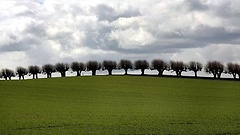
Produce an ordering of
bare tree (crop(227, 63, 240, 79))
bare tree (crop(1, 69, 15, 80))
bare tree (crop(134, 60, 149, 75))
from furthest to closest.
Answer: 1. bare tree (crop(1, 69, 15, 80))
2. bare tree (crop(134, 60, 149, 75))
3. bare tree (crop(227, 63, 240, 79))

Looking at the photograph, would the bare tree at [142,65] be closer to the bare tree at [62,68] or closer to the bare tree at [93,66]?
the bare tree at [93,66]

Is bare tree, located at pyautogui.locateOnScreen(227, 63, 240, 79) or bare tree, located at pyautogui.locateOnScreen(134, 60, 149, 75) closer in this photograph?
bare tree, located at pyautogui.locateOnScreen(227, 63, 240, 79)

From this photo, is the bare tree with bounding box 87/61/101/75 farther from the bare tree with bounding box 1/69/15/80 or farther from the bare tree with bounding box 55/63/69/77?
the bare tree with bounding box 1/69/15/80

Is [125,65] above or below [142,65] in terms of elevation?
above

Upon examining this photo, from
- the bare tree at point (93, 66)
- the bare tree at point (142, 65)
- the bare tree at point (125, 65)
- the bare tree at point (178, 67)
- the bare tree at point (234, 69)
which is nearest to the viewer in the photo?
the bare tree at point (234, 69)

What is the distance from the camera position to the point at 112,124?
120 ft

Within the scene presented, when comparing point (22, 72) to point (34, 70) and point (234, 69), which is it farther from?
point (234, 69)

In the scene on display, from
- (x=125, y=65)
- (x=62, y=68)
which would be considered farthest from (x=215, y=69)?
Answer: (x=62, y=68)

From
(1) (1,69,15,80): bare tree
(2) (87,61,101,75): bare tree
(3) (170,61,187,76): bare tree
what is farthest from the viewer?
(1) (1,69,15,80): bare tree

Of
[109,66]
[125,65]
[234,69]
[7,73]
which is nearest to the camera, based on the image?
[234,69]

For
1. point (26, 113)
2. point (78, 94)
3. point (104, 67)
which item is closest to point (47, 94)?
point (78, 94)

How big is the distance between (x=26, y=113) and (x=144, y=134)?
21.6m

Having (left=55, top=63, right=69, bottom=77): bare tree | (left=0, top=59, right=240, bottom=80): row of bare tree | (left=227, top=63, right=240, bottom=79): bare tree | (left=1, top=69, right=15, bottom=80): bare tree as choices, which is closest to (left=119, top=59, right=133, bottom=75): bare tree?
(left=0, top=59, right=240, bottom=80): row of bare tree

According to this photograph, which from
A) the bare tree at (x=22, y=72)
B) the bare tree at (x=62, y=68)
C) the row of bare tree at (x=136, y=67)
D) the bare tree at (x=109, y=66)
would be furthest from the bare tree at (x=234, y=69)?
the bare tree at (x=22, y=72)
